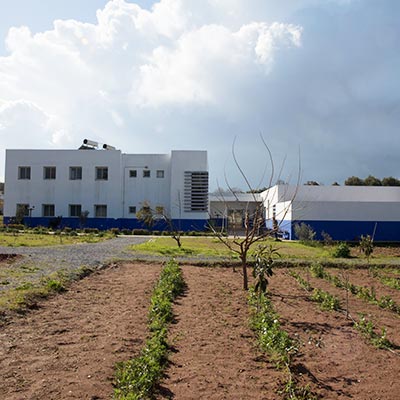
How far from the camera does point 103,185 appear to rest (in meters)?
34.0

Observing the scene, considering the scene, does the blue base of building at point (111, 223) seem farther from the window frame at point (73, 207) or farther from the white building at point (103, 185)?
the window frame at point (73, 207)

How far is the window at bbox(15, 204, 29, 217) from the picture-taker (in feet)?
107

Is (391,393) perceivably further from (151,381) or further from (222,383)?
(151,381)

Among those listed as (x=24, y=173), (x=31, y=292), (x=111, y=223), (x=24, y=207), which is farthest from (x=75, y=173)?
(x=31, y=292)

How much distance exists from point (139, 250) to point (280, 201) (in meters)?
16.3

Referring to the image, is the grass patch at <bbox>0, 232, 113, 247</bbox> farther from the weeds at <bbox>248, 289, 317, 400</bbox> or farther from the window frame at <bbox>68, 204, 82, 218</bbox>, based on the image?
the weeds at <bbox>248, 289, 317, 400</bbox>

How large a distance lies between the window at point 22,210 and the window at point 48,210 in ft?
4.50

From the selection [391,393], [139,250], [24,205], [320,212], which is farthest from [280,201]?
[391,393]

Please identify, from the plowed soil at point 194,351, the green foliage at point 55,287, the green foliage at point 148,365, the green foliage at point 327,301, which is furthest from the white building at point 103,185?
the green foliage at point 148,365

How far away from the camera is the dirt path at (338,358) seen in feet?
11.0

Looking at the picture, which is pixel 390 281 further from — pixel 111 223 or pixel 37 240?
pixel 111 223

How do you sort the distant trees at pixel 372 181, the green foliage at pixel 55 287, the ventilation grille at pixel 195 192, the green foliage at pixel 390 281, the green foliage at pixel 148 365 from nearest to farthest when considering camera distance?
the green foliage at pixel 148 365 < the green foliage at pixel 55 287 < the green foliage at pixel 390 281 < the ventilation grille at pixel 195 192 < the distant trees at pixel 372 181

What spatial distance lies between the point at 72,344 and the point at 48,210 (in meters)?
32.9

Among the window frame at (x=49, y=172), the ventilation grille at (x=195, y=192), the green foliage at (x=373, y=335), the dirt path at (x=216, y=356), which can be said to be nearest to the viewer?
the dirt path at (x=216, y=356)
